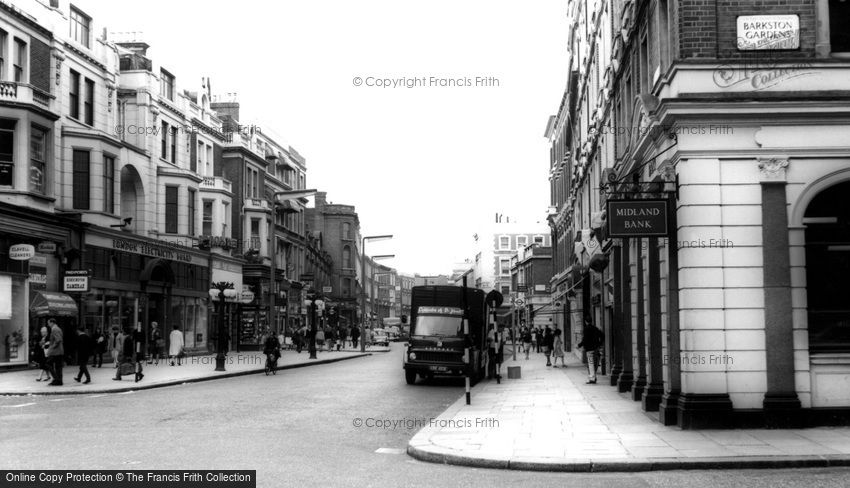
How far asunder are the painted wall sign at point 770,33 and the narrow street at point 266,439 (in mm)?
6916

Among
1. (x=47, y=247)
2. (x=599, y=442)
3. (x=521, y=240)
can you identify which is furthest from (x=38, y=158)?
(x=521, y=240)

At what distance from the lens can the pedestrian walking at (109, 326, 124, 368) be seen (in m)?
27.5

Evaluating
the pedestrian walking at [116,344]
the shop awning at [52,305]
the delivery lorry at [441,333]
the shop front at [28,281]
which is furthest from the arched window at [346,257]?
the delivery lorry at [441,333]

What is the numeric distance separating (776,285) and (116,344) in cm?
2348

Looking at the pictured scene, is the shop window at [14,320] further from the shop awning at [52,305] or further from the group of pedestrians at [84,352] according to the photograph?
the group of pedestrians at [84,352]

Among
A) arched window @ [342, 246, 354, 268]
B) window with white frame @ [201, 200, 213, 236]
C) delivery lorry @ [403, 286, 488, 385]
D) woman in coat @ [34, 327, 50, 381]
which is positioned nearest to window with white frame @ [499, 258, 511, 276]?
arched window @ [342, 246, 354, 268]

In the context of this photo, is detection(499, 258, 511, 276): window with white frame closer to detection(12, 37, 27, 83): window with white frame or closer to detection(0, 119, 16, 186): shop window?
Answer: detection(12, 37, 27, 83): window with white frame

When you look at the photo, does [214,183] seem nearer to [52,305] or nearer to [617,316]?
[52,305]

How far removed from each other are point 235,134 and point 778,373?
154 ft

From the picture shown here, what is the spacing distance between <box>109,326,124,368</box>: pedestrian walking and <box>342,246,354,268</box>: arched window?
235 feet

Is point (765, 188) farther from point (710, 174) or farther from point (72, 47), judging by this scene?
point (72, 47)

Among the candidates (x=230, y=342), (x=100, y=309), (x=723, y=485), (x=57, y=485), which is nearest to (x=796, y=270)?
A: (x=723, y=485)

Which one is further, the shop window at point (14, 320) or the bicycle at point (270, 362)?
the bicycle at point (270, 362)

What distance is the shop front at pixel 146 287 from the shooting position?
115ft
